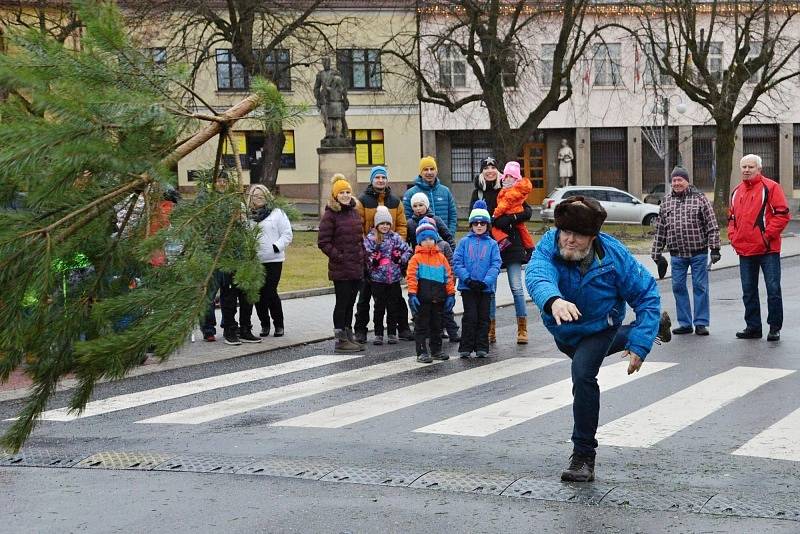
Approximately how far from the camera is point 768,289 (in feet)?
43.9

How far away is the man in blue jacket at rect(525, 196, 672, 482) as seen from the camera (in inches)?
273

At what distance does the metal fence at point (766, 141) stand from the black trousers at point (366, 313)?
158ft

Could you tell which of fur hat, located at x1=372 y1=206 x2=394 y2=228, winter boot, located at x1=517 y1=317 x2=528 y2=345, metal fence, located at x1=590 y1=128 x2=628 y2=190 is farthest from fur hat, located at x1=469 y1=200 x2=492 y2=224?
metal fence, located at x1=590 y1=128 x2=628 y2=190

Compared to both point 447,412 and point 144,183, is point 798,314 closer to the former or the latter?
point 447,412

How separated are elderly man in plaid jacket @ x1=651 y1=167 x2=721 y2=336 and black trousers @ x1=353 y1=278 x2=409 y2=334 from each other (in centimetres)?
287

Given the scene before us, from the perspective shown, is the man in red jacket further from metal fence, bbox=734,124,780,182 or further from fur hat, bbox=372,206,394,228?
metal fence, bbox=734,124,780,182

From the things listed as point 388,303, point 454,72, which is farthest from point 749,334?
point 454,72

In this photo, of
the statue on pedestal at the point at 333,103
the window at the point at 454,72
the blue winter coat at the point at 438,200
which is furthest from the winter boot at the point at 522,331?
the window at the point at 454,72

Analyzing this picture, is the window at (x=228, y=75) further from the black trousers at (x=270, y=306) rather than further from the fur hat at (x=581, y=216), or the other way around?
the fur hat at (x=581, y=216)

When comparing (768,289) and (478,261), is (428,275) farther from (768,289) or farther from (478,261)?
(768,289)

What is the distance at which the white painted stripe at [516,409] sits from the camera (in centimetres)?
869

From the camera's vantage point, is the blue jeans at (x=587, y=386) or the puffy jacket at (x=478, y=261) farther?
the puffy jacket at (x=478, y=261)

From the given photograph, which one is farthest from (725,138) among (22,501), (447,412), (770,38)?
(22,501)

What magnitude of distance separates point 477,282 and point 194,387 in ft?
10.1
